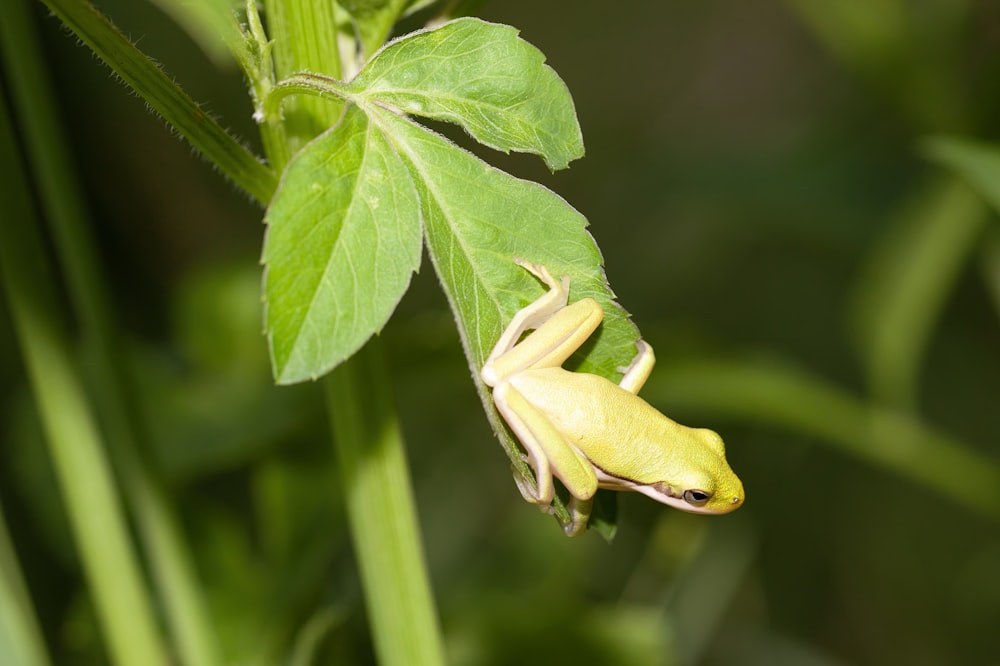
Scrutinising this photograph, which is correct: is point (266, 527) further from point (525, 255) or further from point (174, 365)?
point (525, 255)

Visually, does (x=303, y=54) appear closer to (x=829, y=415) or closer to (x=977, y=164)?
(x=977, y=164)

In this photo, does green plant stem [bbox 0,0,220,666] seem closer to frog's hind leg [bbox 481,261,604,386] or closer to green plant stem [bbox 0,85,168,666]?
green plant stem [bbox 0,85,168,666]

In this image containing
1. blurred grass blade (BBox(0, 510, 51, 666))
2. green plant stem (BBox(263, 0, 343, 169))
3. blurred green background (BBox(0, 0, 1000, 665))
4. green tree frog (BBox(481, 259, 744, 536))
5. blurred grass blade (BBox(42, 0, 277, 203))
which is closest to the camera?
blurred grass blade (BBox(42, 0, 277, 203))

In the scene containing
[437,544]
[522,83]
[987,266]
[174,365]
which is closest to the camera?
[522,83]

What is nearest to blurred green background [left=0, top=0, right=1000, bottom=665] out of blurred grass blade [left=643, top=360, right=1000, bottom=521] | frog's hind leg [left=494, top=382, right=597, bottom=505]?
blurred grass blade [left=643, top=360, right=1000, bottom=521]

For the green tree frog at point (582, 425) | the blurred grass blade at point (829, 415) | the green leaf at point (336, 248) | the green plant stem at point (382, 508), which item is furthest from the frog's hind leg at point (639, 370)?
the blurred grass blade at point (829, 415)

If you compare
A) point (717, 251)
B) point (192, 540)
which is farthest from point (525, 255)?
point (717, 251)

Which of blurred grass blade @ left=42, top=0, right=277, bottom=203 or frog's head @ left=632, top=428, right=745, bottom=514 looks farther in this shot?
frog's head @ left=632, top=428, right=745, bottom=514
